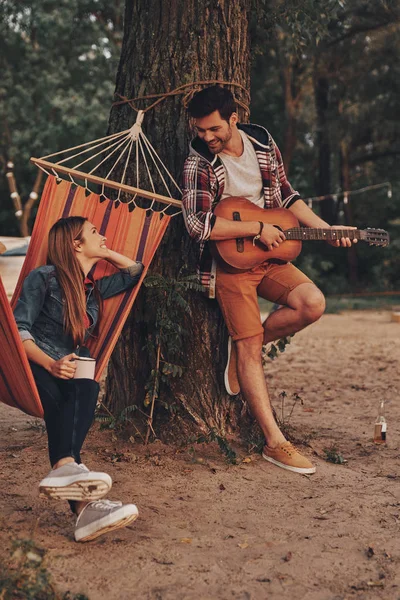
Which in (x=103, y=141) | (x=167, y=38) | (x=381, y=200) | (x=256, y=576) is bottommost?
(x=256, y=576)

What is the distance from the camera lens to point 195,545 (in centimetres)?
304

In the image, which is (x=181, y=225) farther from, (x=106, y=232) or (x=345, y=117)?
(x=345, y=117)

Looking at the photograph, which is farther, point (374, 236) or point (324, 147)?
point (324, 147)

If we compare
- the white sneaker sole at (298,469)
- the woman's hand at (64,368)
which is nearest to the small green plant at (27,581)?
the woman's hand at (64,368)

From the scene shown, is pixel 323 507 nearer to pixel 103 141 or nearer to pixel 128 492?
pixel 128 492

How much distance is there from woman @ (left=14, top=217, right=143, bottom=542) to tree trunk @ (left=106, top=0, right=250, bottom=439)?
0.49 meters

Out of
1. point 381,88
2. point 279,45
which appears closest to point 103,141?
point 279,45

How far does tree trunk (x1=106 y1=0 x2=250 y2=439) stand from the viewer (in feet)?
13.7

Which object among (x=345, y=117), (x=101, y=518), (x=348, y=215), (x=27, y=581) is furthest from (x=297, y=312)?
(x=348, y=215)

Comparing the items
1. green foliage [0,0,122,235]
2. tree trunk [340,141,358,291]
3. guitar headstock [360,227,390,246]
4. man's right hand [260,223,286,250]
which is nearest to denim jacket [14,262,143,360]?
man's right hand [260,223,286,250]

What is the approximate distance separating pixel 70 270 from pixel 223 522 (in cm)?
115

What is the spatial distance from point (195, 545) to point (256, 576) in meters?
0.32

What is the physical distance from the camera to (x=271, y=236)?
389 cm

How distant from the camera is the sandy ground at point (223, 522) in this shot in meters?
2.73
